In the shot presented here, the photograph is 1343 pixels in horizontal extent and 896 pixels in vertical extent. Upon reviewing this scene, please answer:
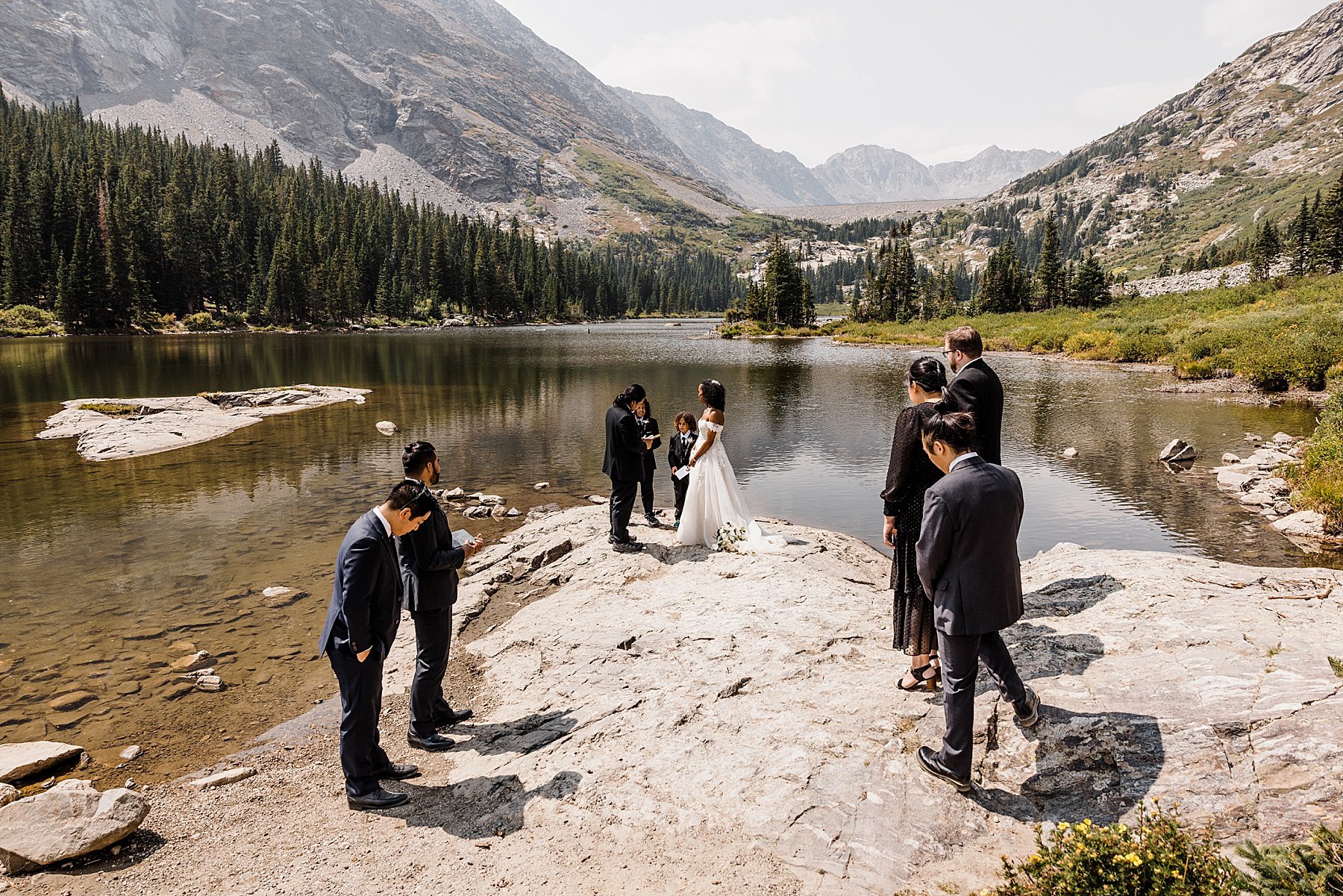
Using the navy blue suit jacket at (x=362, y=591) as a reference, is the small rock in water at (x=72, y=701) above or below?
below

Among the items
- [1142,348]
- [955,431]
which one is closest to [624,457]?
[955,431]

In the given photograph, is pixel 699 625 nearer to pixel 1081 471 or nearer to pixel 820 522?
pixel 820 522

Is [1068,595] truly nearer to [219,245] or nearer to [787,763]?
[787,763]

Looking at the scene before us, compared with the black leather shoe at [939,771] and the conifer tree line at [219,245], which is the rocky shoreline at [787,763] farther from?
the conifer tree line at [219,245]

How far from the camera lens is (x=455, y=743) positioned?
720 centimetres

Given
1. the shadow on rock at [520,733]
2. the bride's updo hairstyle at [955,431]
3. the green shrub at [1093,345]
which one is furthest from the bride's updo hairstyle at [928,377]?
the green shrub at [1093,345]

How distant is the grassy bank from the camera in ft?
115

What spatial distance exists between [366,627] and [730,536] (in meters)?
7.28

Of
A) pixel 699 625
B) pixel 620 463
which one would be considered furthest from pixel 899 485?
pixel 620 463

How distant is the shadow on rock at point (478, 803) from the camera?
18.5 ft

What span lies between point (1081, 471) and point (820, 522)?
10.7 metres

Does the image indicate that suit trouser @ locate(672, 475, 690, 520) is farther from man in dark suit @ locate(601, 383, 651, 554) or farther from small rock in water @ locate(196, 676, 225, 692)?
small rock in water @ locate(196, 676, 225, 692)

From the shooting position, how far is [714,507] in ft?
40.8

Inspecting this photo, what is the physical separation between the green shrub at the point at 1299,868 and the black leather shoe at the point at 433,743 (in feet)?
21.6
